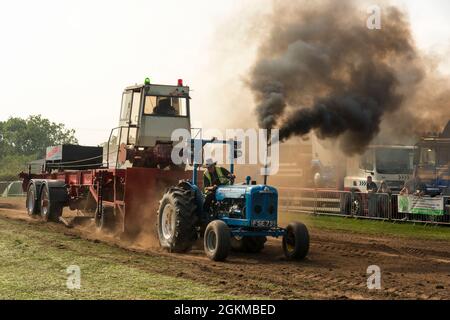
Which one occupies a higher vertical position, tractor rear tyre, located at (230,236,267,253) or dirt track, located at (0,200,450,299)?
tractor rear tyre, located at (230,236,267,253)

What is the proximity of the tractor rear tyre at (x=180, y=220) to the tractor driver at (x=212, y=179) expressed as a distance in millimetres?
294

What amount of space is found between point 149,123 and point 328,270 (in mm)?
6747

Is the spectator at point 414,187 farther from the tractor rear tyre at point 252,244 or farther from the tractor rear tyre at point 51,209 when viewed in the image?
the tractor rear tyre at point 51,209

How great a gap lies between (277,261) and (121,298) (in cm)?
467

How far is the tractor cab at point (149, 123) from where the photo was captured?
49.5 ft

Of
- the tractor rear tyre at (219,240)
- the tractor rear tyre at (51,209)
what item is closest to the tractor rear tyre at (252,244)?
the tractor rear tyre at (219,240)

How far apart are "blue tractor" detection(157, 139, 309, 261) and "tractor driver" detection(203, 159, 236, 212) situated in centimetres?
9

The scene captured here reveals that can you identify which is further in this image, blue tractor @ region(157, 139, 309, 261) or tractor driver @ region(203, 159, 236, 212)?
tractor driver @ region(203, 159, 236, 212)

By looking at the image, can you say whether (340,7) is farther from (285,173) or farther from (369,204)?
(285,173)

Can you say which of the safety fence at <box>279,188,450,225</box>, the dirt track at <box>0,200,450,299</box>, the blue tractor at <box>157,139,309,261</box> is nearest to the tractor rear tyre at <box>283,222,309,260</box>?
the blue tractor at <box>157,139,309,261</box>

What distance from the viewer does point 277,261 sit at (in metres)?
11.4

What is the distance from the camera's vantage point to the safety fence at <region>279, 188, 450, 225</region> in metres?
20.0

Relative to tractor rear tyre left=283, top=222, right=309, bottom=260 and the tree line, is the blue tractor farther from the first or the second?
the tree line
